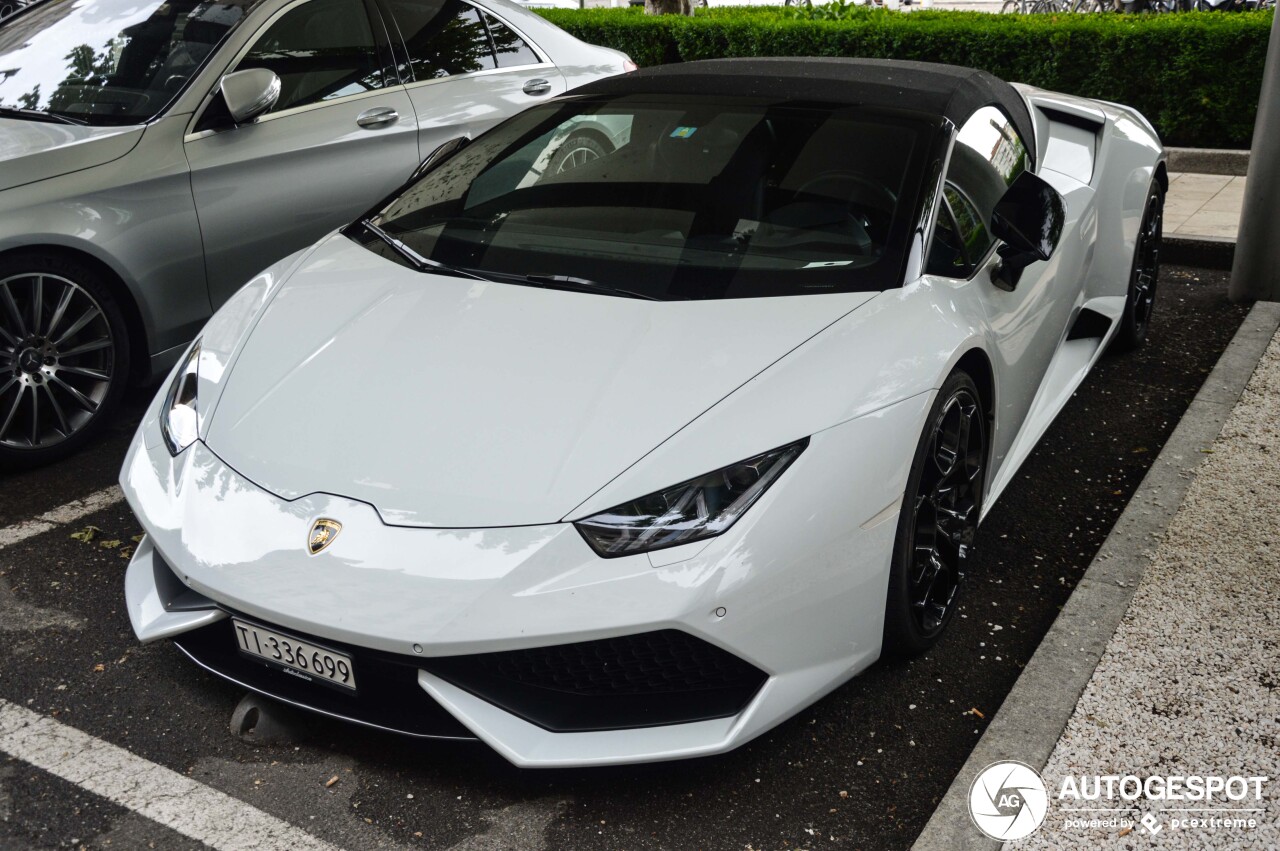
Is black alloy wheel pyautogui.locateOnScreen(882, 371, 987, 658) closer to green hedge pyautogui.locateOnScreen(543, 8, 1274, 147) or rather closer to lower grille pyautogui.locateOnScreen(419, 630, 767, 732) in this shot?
lower grille pyautogui.locateOnScreen(419, 630, 767, 732)

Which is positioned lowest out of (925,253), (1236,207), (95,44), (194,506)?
(1236,207)

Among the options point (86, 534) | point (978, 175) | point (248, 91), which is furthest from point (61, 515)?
point (978, 175)

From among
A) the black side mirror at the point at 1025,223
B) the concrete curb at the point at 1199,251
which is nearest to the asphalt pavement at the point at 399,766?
the black side mirror at the point at 1025,223

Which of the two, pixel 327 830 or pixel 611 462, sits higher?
pixel 611 462

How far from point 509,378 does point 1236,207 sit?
5.98 m

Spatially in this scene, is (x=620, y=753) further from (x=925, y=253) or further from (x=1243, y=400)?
(x=1243, y=400)

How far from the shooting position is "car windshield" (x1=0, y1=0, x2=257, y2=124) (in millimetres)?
4293

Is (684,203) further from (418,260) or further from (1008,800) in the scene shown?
(1008,800)

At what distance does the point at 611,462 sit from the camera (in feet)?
7.82

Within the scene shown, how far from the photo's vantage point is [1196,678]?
2.74 m

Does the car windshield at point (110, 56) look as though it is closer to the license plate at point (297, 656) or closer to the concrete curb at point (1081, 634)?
the license plate at point (297, 656)

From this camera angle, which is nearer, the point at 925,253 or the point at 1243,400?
the point at 925,253

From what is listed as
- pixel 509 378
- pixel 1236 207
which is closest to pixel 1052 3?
pixel 1236 207

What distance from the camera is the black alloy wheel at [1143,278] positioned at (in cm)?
477
